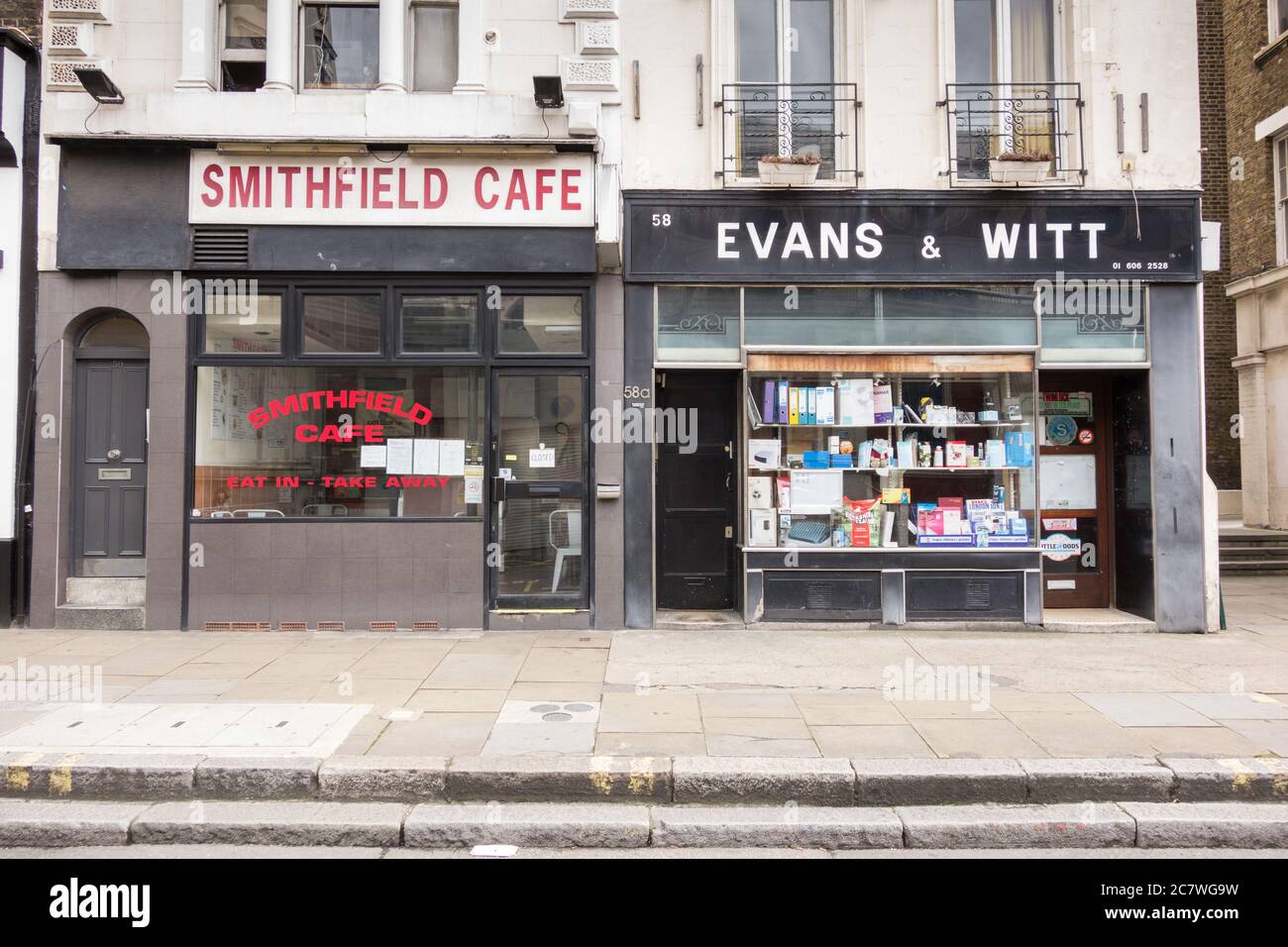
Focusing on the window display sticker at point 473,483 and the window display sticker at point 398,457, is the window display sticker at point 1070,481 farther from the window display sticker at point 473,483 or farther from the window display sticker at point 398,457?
the window display sticker at point 398,457

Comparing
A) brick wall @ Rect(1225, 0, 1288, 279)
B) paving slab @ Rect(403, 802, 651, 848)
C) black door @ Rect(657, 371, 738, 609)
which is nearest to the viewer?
paving slab @ Rect(403, 802, 651, 848)

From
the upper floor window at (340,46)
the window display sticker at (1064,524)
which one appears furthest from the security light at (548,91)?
the window display sticker at (1064,524)

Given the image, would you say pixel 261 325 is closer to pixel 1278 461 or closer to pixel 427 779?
pixel 427 779

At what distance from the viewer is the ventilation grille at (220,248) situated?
857 cm

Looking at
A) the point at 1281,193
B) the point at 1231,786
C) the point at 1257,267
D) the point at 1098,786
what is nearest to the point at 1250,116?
the point at 1281,193

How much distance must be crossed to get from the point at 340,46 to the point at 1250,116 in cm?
1650

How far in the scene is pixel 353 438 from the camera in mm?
8867

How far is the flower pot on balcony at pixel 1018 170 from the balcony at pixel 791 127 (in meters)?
1.43

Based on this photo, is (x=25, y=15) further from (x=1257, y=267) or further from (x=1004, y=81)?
(x=1257, y=267)

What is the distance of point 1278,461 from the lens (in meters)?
14.8

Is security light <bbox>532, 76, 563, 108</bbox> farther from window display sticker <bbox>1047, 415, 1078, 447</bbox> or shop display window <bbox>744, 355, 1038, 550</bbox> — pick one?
window display sticker <bbox>1047, 415, 1078, 447</bbox>

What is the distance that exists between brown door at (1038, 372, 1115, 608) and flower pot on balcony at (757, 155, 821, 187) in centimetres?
368

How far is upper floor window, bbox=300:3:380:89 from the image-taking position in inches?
351

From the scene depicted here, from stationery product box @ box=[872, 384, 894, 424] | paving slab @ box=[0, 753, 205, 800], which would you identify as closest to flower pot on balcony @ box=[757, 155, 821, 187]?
stationery product box @ box=[872, 384, 894, 424]
